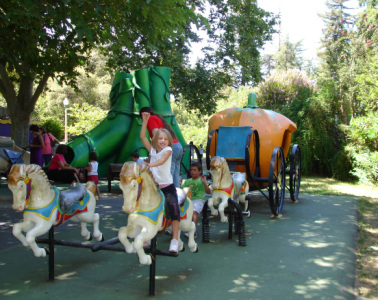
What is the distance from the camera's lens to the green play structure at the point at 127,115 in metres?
11.1

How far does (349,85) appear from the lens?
14.6 meters

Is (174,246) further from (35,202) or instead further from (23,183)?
(23,183)

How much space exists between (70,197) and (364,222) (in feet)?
18.8

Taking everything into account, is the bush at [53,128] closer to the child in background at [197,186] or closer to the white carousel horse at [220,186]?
the child in background at [197,186]

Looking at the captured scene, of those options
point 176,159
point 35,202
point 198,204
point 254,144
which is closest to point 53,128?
point 254,144

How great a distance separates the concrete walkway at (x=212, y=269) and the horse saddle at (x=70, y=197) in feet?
2.44

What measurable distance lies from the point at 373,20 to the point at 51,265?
14.9 metres

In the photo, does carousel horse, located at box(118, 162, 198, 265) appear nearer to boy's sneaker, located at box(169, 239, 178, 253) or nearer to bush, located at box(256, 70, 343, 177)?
boy's sneaker, located at box(169, 239, 178, 253)

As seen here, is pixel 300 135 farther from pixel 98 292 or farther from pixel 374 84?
pixel 98 292

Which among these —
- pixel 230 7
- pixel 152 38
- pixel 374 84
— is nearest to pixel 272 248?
pixel 152 38

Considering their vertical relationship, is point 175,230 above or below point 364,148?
below

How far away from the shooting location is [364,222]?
7.39 m

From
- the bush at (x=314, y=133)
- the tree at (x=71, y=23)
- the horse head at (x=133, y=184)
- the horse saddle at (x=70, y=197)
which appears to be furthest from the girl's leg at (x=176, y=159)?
the bush at (x=314, y=133)

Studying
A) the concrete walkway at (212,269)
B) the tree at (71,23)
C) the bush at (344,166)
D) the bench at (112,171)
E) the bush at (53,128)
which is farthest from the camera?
the bush at (53,128)
